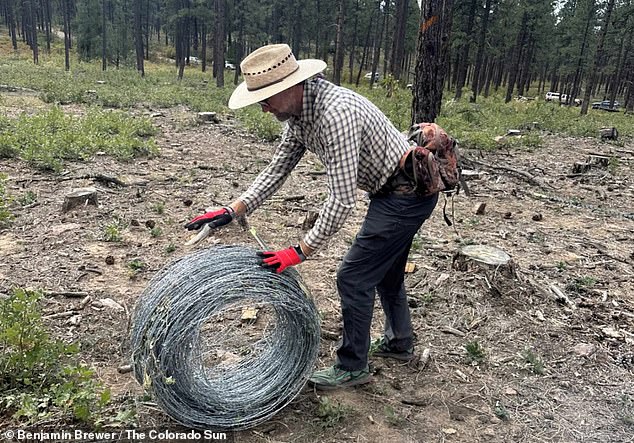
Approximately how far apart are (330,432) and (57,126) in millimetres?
9992

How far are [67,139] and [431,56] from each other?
6455mm

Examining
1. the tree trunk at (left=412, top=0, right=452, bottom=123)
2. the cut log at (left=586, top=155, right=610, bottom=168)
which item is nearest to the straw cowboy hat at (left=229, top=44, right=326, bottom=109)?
the tree trunk at (left=412, top=0, right=452, bottom=123)

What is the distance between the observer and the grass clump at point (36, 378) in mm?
2707

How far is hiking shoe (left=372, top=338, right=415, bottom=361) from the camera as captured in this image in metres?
3.74

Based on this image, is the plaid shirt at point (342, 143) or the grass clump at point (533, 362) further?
the grass clump at point (533, 362)

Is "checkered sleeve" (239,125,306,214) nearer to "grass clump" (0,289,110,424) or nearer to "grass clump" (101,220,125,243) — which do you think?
"grass clump" (0,289,110,424)

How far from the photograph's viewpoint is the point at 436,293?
4.77 metres

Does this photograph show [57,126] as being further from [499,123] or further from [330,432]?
[499,123]

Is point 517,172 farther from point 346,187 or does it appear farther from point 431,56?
point 346,187

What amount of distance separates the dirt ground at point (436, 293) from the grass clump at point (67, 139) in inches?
10.2

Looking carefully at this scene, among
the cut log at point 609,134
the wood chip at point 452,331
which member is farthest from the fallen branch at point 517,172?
the cut log at point 609,134

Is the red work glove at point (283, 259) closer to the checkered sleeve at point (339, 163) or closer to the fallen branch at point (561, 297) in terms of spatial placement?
the checkered sleeve at point (339, 163)

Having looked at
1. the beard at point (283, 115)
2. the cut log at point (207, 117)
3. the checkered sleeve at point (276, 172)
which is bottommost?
the cut log at point (207, 117)

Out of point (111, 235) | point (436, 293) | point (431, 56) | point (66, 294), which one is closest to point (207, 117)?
point (431, 56)
